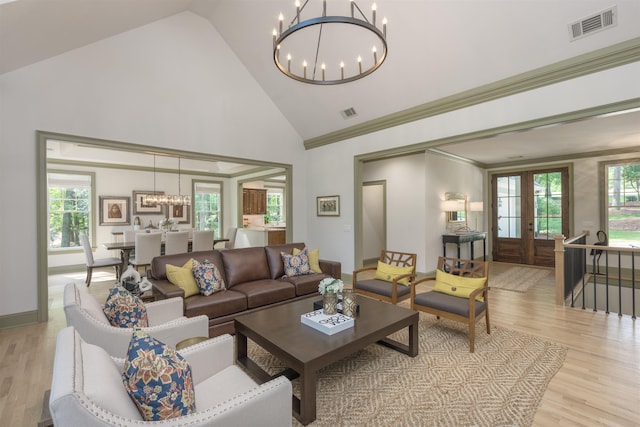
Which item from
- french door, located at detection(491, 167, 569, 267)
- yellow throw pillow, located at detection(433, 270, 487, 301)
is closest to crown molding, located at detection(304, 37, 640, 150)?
yellow throw pillow, located at detection(433, 270, 487, 301)

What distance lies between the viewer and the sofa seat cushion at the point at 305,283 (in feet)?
13.3

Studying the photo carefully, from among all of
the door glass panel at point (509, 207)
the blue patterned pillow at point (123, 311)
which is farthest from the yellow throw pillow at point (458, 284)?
the door glass panel at point (509, 207)

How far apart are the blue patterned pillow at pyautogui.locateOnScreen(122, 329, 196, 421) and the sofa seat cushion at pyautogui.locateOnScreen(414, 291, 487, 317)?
2599 mm

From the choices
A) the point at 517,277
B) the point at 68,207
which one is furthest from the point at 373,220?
the point at 68,207

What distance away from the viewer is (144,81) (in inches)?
177

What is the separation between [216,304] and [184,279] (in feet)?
1.60

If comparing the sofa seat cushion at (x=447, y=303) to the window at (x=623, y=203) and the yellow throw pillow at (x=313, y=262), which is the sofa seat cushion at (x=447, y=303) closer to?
the yellow throw pillow at (x=313, y=262)

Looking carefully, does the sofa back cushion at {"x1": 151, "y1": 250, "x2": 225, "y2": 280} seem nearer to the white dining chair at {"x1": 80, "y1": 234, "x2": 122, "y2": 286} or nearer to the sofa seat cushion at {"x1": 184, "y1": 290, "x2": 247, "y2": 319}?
the sofa seat cushion at {"x1": 184, "y1": 290, "x2": 247, "y2": 319}

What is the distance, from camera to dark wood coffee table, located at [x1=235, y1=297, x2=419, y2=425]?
78.6 inches

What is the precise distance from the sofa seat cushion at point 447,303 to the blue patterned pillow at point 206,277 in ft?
7.60

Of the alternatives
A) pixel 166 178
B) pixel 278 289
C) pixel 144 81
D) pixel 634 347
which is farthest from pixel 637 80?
pixel 166 178

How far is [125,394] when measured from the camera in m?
1.22

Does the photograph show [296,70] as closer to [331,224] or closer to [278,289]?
[331,224]

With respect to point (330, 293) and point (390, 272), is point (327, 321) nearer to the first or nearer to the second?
point (330, 293)
